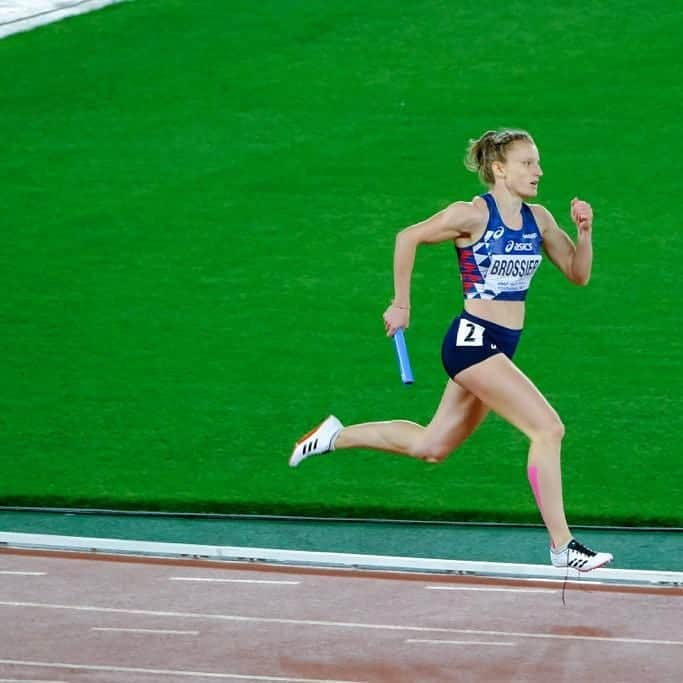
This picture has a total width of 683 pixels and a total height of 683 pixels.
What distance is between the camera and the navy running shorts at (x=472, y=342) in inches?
276

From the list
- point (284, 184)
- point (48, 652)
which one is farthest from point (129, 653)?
point (284, 184)

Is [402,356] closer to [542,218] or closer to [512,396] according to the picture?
[512,396]

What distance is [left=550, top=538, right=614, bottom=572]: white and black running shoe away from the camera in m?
6.91

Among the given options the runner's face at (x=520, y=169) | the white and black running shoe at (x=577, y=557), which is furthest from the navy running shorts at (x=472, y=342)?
the white and black running shoe at (x=577, y=557)

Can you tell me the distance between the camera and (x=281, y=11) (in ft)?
56.5

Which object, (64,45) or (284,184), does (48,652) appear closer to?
(284,184)

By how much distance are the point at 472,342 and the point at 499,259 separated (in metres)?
0.35

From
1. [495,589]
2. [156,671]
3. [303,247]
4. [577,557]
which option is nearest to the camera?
[156,671]

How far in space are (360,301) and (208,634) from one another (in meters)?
4.90

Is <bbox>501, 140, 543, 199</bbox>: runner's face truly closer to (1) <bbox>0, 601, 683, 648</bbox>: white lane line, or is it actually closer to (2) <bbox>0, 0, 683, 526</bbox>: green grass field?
(1) <bbox>0, 601, 683, 648</bbox>: white lane line

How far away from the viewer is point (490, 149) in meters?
7.20

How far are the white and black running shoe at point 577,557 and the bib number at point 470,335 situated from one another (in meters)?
0.89

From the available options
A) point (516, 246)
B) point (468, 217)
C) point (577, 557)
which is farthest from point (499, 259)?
point (577, 557)

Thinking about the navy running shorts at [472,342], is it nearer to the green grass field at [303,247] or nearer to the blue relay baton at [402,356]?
the blue relay baton at [402,356]
